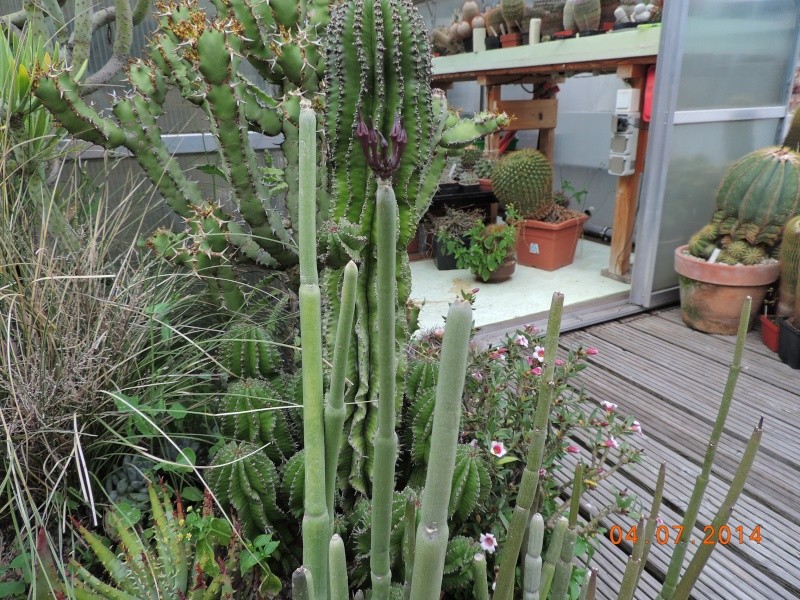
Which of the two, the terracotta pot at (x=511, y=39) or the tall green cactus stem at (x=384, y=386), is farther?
the terracotta pot at (x=511, y=39)

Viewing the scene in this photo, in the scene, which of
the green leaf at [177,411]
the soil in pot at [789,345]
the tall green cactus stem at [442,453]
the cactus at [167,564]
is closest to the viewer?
the tall green cactus stem at [442,453]

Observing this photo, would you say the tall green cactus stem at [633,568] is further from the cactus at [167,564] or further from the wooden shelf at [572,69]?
the wooden shelf at [572,69]

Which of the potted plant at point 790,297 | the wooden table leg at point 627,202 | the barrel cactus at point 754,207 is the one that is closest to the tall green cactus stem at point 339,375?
the potted plant at point 790,297

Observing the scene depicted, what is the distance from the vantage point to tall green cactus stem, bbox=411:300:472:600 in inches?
10.9

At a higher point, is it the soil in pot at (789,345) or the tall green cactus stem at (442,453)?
the tall green cactus stem at (442,453)

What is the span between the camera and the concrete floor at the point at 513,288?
2.89 m

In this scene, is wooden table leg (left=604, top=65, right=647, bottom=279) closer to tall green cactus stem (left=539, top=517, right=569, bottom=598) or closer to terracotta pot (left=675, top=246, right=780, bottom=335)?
terracotta pot (left=675, top=246, right=780, bottom=335)

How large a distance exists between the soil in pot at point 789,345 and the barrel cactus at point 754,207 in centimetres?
42

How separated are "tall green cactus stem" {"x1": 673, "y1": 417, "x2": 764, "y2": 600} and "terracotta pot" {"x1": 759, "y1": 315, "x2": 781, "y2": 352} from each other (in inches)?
91.9

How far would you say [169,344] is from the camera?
4.88ft

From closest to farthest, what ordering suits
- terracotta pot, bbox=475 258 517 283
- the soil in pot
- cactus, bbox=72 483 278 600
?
cactus, bbox=72 483 278 600
the soil in pot
terracotta pot, bbox=475 258 517 283

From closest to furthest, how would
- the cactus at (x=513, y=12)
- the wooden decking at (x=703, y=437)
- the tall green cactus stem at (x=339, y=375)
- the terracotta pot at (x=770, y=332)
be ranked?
1. the tall green cactus stem at (x=339, y=375)
2. the wooden decking at (x=703, y=437)
3. the terracotta pot at (x=770, y=332)
4. the cactus at (x=513, y=12)
